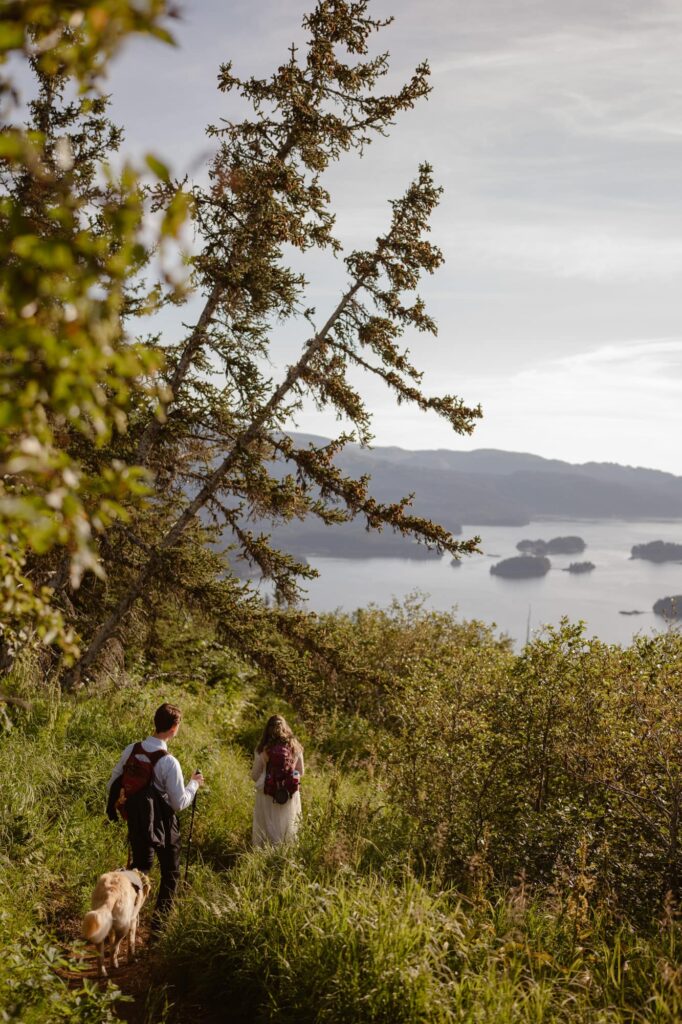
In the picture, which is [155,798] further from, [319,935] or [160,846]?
[319,935]

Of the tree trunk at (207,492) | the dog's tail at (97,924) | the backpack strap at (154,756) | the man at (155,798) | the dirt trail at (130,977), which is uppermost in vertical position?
the tree trunk at (207,492)

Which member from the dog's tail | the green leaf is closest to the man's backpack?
the dog's tail

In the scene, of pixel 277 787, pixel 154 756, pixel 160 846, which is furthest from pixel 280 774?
pixel 154 756

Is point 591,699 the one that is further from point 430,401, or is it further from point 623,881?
point 430,401

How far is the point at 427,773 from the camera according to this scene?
7824 mm

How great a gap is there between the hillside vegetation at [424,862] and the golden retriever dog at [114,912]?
10.4 inches

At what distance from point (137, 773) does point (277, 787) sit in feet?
6.18

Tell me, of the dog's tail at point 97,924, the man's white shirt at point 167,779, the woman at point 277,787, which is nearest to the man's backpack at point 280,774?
the woman at point 277,787

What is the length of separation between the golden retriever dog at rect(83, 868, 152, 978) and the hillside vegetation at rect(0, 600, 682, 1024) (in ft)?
0.87

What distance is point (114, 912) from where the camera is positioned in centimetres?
523

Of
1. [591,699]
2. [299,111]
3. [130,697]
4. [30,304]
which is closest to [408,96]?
[299,111]

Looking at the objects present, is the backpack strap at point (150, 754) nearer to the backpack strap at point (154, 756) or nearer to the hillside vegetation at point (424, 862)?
the backpack strap at point (154, 756)

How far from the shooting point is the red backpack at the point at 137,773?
5.93 m

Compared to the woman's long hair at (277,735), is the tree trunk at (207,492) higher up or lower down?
higher up
